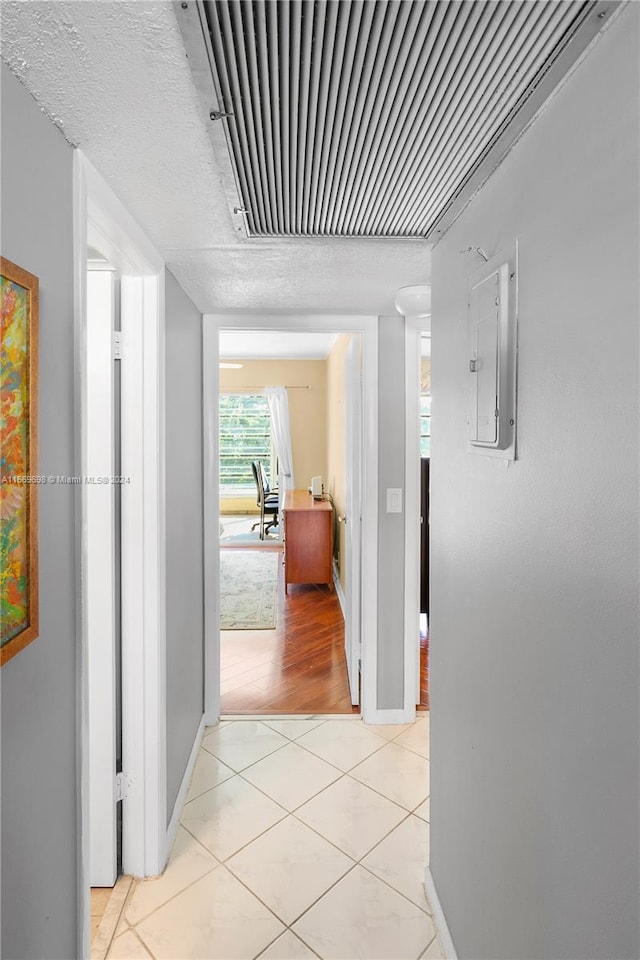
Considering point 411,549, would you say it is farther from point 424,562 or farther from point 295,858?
point 424,562

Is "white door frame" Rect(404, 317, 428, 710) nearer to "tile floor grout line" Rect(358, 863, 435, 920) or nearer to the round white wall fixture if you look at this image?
the round white wall fixture

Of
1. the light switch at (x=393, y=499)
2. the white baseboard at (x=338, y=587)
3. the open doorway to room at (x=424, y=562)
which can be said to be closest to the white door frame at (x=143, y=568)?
the light switch at (x=393, y=499)

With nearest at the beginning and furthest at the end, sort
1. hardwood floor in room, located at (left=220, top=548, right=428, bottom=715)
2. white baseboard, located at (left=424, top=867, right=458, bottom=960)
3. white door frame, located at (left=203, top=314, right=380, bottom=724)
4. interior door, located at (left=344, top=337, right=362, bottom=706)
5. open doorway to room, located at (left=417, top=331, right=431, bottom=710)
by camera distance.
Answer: white baseboard, located at (left=424, top=867, right=458, bottom=960), white door frame, located at (left=203, top=314, right=380, bottom=724), interior door, located at (left=344, top=337, right=362, bottom=706), hardwood floor in room, located at (left=220, top=548, right=428, bottom=715), open doorway to room, located at (left=417, top=331, right=431, bottom=710)

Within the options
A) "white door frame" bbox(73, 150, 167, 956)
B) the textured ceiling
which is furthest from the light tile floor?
the textured ceiling

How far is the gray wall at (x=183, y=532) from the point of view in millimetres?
2242

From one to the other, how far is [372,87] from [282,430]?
700 centimetres

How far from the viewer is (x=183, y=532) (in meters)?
2.52

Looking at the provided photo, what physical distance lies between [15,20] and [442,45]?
0.63 meters

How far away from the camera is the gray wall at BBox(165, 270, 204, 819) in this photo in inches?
88.3

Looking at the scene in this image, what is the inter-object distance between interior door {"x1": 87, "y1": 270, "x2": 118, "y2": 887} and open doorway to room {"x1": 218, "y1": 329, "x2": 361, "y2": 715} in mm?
1277

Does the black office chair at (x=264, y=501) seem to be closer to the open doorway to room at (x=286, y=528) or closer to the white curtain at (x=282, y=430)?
the open doorway to room at (x=286, y=528)

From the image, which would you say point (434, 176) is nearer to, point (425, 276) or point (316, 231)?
point (316, 231)

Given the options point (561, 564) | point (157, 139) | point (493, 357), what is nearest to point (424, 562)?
point (493, 357)

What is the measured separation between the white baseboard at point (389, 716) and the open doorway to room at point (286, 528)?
16cm
